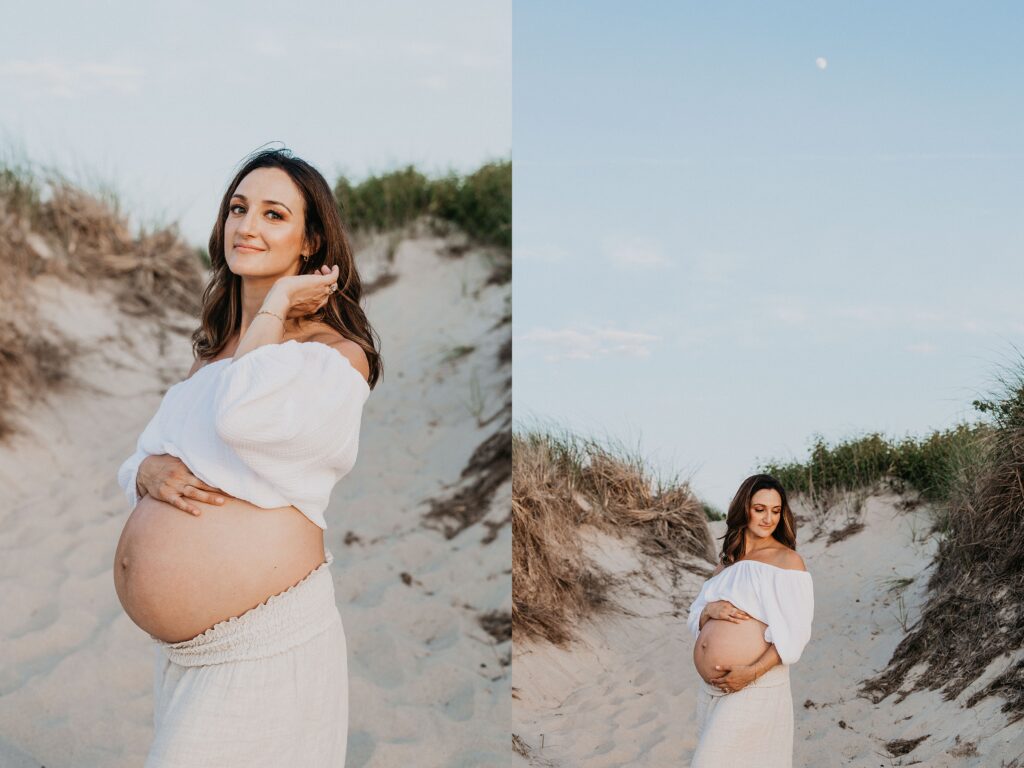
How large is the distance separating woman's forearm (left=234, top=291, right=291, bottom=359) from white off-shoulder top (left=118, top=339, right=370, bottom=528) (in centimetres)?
5

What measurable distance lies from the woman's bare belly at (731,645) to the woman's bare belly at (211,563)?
5.40 feet

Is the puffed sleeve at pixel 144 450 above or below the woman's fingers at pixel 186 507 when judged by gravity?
above

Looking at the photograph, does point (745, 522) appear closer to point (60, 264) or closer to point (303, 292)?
point (303, 292)

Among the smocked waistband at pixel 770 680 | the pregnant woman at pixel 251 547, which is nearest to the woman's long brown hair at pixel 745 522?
the smocked waistband at pixel 770 680

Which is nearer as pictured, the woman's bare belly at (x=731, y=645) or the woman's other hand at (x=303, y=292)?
the woman's other hand at (x=303, y=292)

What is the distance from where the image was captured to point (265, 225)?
108 inches

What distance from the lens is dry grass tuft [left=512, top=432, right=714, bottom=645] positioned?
5953 millimetres

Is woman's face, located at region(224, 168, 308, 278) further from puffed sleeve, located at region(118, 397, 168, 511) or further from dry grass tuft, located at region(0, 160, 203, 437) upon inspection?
dry grass tuft, located at region(0, 160, 203, 437)

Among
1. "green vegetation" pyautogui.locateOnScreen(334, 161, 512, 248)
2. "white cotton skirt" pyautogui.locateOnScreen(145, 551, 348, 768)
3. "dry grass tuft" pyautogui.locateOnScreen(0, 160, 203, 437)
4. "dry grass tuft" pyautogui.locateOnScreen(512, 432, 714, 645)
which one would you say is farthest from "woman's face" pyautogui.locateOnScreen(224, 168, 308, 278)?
"green vegetation" pyautogui.locateOnScreen(334, 161, 512, 248)

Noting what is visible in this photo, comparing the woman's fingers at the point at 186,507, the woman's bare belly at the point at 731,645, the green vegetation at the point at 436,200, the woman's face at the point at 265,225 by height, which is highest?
the green vegetation at the point at 436,200

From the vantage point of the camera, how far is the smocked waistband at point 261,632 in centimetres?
245

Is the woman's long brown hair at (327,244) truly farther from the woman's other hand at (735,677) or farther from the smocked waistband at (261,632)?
the woman's other hand at (735,677)

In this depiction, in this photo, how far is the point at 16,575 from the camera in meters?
6.16

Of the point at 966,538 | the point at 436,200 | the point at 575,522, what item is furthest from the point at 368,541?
the point at 966,538
